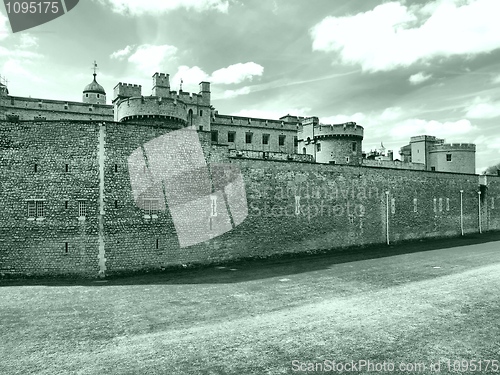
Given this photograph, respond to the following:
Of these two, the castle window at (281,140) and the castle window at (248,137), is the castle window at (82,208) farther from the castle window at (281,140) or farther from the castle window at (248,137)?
the castle window at (281,140)

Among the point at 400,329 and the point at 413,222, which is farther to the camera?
the point at 413,222

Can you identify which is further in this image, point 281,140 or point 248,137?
point 281,140

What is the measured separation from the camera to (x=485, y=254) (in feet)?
73.7

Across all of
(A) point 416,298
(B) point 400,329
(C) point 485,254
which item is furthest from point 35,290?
(C) point 485,254

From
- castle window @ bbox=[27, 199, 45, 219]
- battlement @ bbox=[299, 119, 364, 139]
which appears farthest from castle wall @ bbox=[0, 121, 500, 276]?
battlement @ bbox=[299, 119, 364, 139]

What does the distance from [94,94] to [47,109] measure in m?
11.4

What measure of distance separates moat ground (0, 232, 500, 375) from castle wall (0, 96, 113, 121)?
2454 centimetres

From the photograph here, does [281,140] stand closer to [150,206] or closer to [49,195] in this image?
[150,206]

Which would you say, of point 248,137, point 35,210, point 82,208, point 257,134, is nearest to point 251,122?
point 257,134

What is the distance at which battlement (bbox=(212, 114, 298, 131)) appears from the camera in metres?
45.1

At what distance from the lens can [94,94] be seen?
47281 mm

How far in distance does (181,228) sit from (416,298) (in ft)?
37.3

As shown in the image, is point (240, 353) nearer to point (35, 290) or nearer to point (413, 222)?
point (35, 290)

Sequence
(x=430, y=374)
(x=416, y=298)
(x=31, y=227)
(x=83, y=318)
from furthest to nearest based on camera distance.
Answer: (x=31, y=227), (x=416, y=298), (x=83, y=318), (x=430, y=374)
